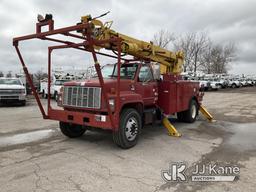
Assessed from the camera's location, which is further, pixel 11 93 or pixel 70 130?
pixel 11 93

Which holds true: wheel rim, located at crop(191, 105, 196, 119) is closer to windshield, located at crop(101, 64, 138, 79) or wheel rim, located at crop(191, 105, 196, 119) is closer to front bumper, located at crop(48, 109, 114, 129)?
windshield, located at crop(101, 64, 138, 79)

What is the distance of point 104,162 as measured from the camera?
4945 millimetres

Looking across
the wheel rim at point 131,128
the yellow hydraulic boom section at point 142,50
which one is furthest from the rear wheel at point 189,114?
the wheel rim at point 131,128

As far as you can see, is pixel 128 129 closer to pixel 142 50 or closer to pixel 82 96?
pixel 82 96

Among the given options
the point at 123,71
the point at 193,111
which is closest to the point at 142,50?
the point at 123,71

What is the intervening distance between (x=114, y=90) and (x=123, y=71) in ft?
4.71

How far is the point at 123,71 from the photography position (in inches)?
277

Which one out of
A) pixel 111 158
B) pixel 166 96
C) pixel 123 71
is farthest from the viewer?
pixel 166 96

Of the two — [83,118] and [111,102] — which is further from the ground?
[111,102]

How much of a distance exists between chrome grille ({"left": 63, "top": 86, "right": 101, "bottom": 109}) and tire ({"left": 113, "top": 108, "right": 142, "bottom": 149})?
67 centimetres

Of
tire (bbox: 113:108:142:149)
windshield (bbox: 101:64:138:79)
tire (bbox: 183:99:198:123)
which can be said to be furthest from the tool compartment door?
tire (bbox: 183:99:198:123)

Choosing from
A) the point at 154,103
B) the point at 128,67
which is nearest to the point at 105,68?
the point at 128,67

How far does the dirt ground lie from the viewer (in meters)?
3.93

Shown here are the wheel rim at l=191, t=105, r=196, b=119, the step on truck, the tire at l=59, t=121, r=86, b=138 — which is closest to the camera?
the step on truck
